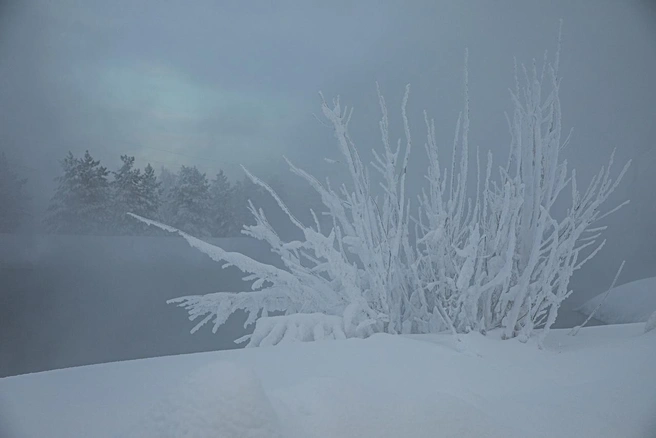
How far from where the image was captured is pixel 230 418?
575 millimetres

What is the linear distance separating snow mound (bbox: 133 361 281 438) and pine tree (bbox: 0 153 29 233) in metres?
4.74

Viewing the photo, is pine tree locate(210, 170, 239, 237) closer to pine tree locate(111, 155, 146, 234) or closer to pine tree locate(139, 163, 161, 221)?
pine tree locate(139, 163, 161, 221)

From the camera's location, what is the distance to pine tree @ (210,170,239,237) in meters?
5.53

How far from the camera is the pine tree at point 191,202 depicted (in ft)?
17.5

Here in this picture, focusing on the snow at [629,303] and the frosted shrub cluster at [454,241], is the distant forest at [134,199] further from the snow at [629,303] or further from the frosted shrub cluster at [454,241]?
the snow at [629,303]

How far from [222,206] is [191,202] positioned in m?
0.40

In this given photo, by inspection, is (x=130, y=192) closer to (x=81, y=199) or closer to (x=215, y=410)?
(x=81, y=199)

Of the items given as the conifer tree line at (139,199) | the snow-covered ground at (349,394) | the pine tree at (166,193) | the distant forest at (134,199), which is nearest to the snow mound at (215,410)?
the snow-covered ground at (349,394)

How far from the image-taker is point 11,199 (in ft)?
14.1

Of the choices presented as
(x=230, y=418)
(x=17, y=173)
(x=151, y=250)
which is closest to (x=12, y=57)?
(x=17, y=173)

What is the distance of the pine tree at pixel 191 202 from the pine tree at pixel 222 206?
0.07 meters

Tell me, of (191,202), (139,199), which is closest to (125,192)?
(139,199)

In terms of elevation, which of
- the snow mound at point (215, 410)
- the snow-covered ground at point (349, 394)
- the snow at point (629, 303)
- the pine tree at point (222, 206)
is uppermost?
the pine tree at point (222, 206)

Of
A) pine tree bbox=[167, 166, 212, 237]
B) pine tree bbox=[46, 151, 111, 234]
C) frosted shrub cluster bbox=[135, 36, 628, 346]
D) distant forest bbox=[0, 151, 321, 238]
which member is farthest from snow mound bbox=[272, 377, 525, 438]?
pine tree bbox=[167, 166, 212, 237]
